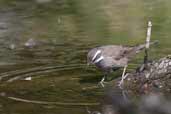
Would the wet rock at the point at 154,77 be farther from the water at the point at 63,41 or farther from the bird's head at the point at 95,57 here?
the bird's head at the point at 95,57

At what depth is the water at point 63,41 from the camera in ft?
35.4

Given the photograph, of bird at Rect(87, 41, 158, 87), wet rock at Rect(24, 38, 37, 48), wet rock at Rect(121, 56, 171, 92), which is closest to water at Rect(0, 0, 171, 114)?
wet rock at Rect(24, 38, 37, 48)

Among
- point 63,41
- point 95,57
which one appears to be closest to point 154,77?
point 95,57

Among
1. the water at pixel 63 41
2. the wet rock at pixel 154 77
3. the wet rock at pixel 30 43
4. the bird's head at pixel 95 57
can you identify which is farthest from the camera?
the wet rock at pixel 30 43

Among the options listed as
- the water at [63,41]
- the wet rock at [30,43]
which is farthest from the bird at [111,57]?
the wet rock at [30,43]

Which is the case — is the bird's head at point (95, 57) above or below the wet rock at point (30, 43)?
above

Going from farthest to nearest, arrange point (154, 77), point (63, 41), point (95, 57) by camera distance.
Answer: point (63, 41), point (95, 57), point (154, 77)

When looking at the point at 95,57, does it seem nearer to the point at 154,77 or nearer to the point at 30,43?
the point at 154,77

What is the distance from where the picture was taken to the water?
35.4 feet

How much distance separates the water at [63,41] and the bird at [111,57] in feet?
0.65

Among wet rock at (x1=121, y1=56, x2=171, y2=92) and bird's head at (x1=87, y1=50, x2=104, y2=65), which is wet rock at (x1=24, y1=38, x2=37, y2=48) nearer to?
bird's head at (x1=87, y1=50, x2=104, y2=65)

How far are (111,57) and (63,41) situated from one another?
3500 mm

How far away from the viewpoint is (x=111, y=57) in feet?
40.5

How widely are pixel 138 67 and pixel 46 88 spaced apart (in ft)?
5.01
